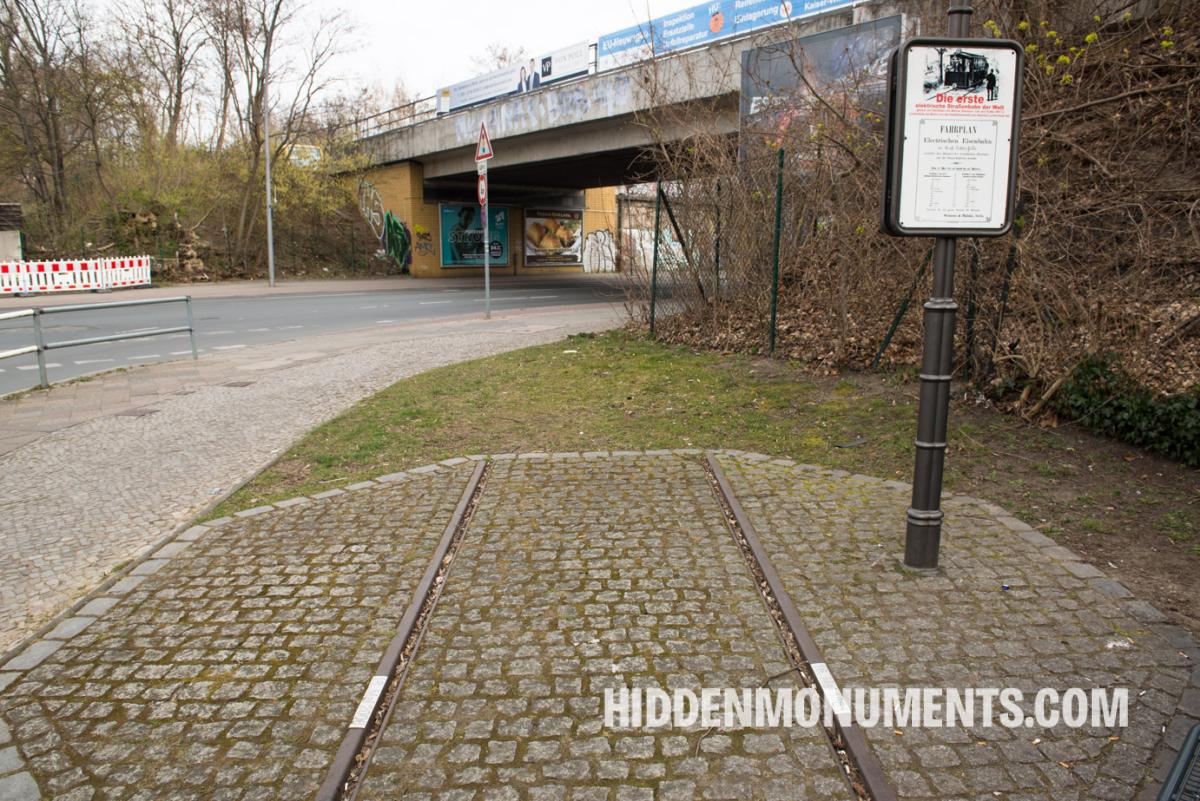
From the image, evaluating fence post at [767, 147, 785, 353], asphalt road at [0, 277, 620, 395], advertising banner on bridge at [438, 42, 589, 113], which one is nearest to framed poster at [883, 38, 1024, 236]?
fence post at [767, 147, 785, 353]

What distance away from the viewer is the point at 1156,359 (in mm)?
6020

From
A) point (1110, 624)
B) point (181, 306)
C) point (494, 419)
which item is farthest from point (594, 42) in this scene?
point (1110, 624)

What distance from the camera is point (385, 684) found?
3.33 metres

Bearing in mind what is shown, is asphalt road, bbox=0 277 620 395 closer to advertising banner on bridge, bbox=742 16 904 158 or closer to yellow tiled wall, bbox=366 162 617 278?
advertising banner on bridge, bbox=742 16 904 158

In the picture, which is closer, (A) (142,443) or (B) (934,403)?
(B) (934,403)

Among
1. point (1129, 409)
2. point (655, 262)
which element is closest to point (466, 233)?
point (655, 262)

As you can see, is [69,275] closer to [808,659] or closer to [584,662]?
[584,662]

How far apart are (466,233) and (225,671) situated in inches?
1603

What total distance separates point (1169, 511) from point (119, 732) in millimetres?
5787

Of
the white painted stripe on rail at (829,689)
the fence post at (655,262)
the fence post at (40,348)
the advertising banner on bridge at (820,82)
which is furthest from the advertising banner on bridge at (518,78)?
the white painted stripe on rail at (829,689)

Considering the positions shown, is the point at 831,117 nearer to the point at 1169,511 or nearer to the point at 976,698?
the point at 1169,511

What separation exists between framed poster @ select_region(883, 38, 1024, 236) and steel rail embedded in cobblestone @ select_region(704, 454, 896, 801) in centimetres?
190

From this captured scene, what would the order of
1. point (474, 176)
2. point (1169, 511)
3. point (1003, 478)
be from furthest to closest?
1. point (474, 176)
2. point (1003, 478)
3. point (1169, 511)

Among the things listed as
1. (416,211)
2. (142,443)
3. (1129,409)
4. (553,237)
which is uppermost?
(416,211)
